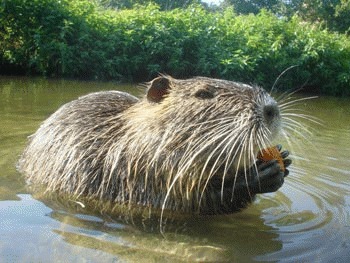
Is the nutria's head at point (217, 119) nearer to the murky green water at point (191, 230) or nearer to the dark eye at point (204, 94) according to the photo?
the dark eye at point (204, 94)

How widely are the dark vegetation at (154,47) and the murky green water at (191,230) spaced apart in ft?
28.4

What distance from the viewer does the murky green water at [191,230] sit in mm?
2537

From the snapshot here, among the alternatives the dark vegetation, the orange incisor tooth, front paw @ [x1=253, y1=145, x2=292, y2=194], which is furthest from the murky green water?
the dark vegetation

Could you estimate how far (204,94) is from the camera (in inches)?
115

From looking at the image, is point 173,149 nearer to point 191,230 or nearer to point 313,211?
point 191,230

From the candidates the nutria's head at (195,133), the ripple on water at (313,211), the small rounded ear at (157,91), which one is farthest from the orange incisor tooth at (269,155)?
the small rounded ear at (157,91)

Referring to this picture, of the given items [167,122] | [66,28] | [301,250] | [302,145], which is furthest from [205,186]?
[66,28]

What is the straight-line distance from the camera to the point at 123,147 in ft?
10.3

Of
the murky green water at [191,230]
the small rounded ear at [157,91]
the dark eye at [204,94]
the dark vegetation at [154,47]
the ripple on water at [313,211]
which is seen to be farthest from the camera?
the dark vegetation at [154,47]

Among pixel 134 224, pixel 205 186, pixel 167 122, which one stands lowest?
pixel 134 224

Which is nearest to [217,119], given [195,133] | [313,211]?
[195,133]

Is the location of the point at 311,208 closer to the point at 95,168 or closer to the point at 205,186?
the point at 205,186

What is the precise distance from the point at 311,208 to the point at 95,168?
1349 mm

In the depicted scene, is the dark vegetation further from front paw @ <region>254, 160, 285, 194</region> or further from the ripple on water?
front paw @ <region>254, 160, 285, 194</region>
